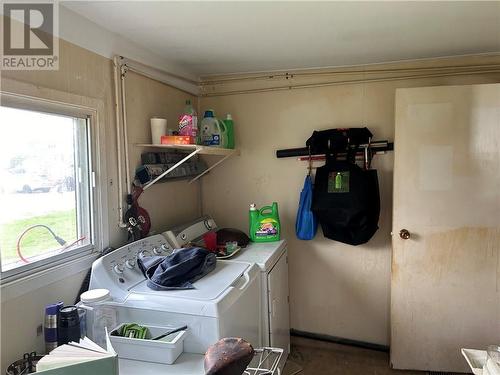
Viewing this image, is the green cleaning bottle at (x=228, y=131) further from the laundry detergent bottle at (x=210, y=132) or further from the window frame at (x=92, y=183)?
the window frame at (x=92, y=183)

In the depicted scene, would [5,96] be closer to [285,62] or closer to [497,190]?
[285,62]

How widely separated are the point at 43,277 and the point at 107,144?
72 cm

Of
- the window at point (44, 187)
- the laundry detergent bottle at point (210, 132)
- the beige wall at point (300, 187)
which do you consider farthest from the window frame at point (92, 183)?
the beige wall at point (300, 187)

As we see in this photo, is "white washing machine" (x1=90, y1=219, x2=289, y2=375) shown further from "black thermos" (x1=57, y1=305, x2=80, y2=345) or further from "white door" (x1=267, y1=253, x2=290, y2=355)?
"black thermos" (x1=57, y1=305, x2=80, y2=345)

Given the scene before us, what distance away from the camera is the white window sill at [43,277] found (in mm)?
1347

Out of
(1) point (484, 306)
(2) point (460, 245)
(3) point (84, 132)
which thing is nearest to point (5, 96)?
(3) point (84, 132)

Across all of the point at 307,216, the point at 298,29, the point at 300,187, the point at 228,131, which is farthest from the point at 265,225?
the point at 298,29

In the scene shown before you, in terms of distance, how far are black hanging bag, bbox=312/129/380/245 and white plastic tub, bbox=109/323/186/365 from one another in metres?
1.42

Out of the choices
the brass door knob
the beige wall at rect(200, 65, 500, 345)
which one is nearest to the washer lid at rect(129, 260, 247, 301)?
the beige wall at rect(200, 65, 500, 345)

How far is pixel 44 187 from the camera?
63.1 inches

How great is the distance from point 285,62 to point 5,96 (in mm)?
1721

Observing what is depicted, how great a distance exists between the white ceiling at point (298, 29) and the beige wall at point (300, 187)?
29 centimetres

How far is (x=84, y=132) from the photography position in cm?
178

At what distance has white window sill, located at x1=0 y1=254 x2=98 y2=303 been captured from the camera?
135 cm
